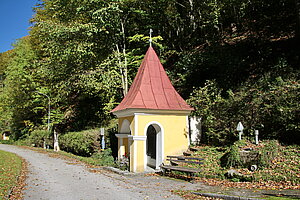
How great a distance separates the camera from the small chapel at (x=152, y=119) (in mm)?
12250

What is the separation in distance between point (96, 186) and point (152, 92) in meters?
5.42

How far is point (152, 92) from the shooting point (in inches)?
521

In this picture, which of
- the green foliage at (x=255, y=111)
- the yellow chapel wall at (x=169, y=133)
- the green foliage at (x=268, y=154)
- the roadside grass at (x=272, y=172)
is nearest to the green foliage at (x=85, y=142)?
the yellow chapel wall at (x=169, y=133)

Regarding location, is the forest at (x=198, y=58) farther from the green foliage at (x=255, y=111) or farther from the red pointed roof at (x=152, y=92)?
the red pointed roof at (x=152, y=92)

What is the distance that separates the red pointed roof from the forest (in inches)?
52.7

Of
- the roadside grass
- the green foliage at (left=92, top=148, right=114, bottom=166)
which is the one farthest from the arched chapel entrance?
the roadside grass

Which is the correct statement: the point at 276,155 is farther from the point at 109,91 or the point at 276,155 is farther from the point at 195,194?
the point at 109,91

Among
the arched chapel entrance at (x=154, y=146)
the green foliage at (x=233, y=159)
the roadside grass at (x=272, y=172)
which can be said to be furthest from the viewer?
the arched chapel entrance at (x=154, y=146)

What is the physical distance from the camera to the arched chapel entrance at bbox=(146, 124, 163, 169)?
1276 centimetres

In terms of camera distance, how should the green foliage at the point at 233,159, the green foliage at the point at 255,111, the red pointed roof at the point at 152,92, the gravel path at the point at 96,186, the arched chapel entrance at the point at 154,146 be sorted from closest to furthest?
the gravel path at the point at 96,186
the green foliage at the point at 233,159
the green foliage at the point at 255,111
the red pointed roof at the point at 152,92
the arched chapel entrance at the point at 154,146

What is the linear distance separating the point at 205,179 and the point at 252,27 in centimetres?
1360

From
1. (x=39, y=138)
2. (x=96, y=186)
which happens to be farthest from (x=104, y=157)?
(x=39, y=138)

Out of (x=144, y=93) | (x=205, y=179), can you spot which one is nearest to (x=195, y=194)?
(x=205, y=179)

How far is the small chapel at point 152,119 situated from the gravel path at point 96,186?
1542 mm
